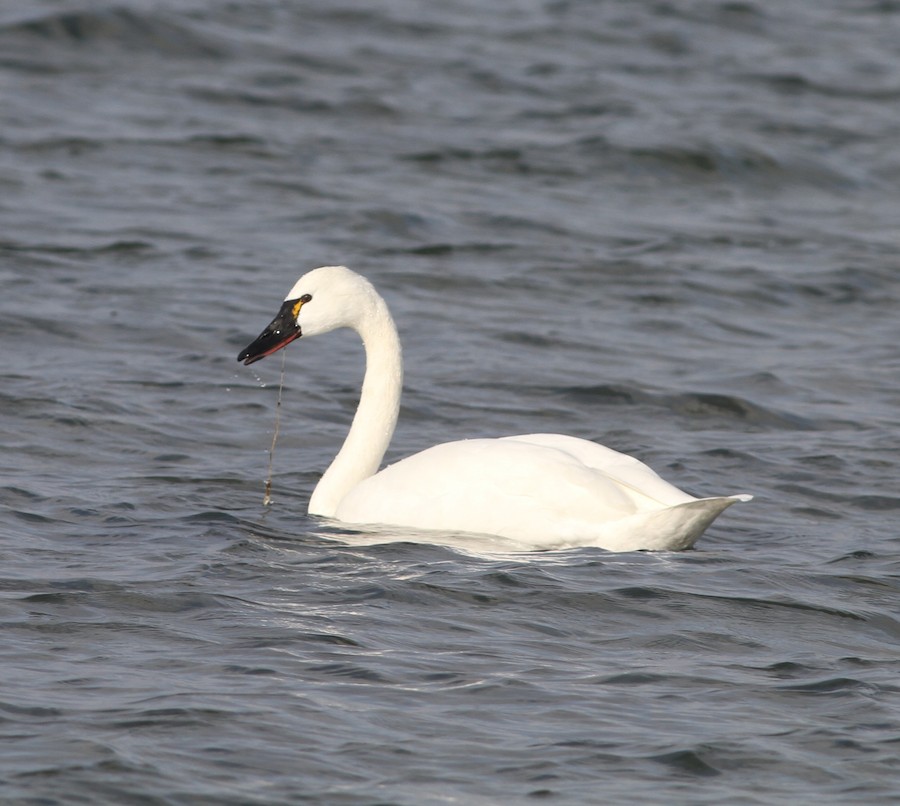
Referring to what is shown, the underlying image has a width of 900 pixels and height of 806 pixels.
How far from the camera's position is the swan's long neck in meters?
8.87

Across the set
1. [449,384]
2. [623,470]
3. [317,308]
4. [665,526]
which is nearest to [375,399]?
[317,308]

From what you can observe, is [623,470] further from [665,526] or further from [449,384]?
[449,384]

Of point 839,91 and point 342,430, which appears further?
point 839,91

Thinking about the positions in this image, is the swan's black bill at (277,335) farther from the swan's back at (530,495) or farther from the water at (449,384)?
the swan's back at (530,495)

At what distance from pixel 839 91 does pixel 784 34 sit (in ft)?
9.20

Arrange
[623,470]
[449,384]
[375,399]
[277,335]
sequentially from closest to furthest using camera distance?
[623,470]
[277,335]
[375,399]
[449,384]

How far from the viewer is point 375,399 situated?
9.05m

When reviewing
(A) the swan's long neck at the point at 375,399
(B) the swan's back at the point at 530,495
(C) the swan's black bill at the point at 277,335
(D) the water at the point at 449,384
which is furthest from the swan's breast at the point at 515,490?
(C) the swan's black bill at the point at 277,335

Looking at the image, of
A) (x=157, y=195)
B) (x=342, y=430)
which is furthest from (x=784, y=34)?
(x=342, y=430)

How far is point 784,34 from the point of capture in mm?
23469

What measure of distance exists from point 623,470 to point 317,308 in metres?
1.82

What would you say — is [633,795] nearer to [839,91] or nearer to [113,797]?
[113,797]

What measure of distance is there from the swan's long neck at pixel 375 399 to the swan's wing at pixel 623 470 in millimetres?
959

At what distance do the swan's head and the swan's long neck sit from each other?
0.07 metres
